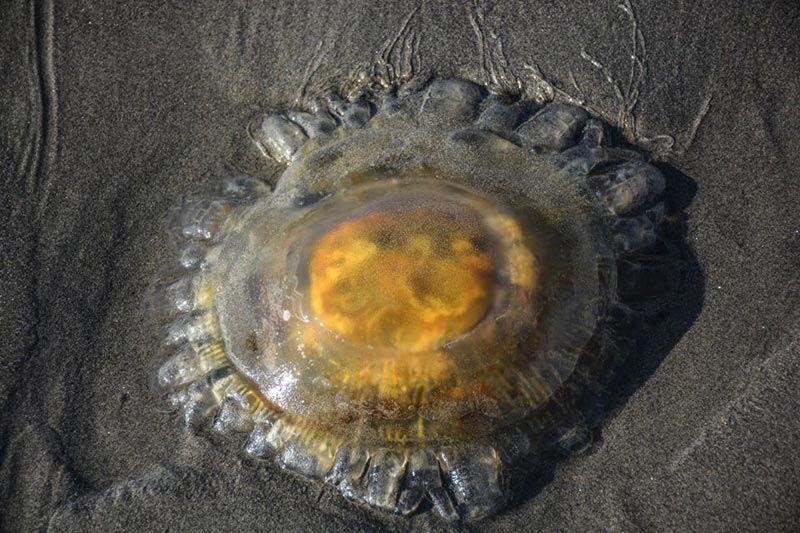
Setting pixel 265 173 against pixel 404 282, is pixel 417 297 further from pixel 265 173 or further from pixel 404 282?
pixel 265 173

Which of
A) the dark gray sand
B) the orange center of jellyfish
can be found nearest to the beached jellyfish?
the orange center of jellyfish

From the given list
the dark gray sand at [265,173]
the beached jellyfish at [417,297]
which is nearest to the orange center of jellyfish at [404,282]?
the beached jellyfish at [417,297]

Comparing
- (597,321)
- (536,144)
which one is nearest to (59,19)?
(536,144)

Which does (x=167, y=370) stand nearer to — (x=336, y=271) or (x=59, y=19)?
(x=336, y=271)

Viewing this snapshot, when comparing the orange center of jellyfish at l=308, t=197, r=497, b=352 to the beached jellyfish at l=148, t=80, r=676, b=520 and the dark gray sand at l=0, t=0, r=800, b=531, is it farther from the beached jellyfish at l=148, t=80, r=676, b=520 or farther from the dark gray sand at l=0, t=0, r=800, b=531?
the dark gray sand at l=0, t=0, r=800, b=531

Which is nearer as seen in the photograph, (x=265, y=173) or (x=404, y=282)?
(x=404, y=282)

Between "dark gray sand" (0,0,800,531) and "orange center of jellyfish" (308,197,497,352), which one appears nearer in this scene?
"orange center of jellyfish" (308,197,497,352)

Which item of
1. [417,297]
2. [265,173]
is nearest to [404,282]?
[417,297]
